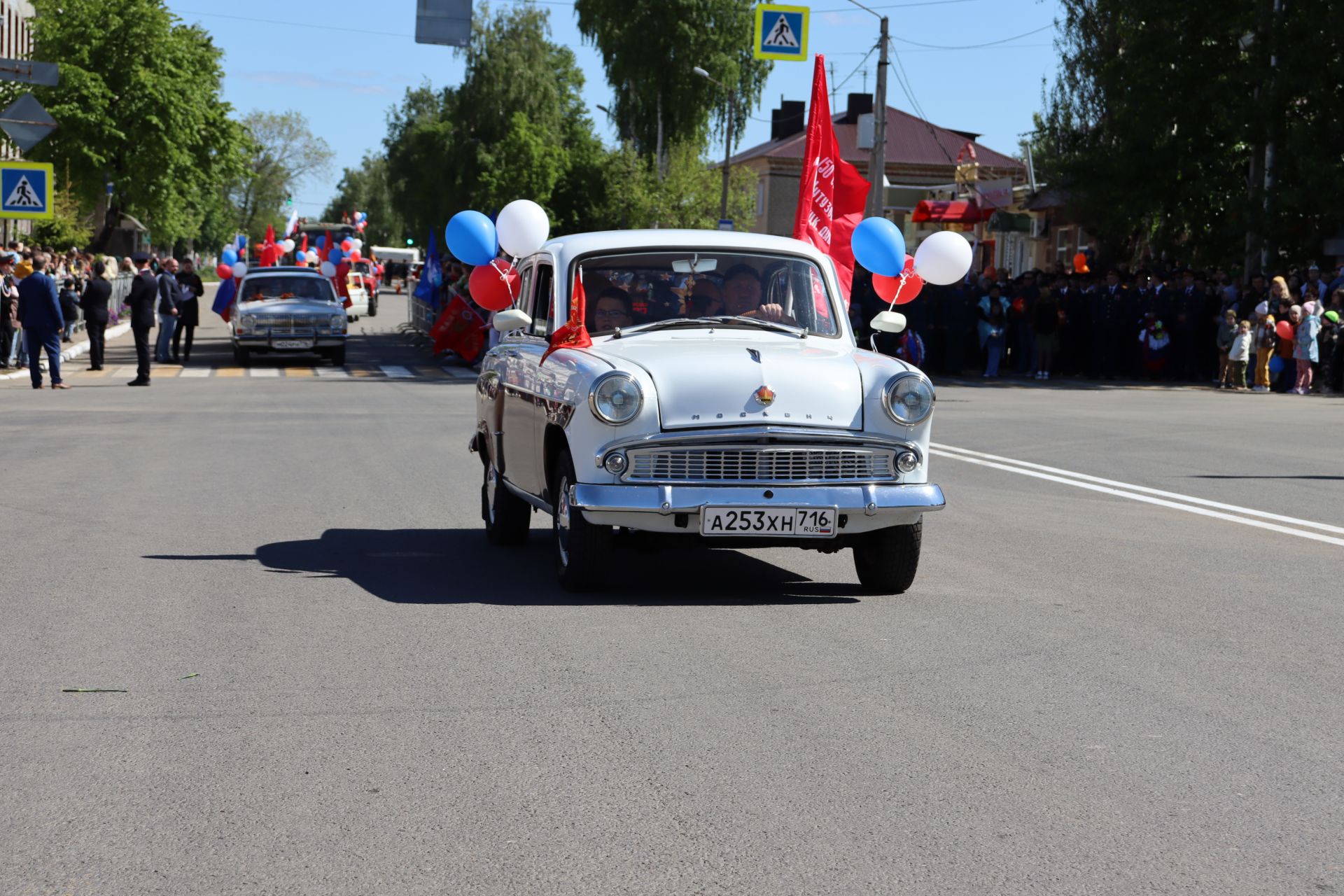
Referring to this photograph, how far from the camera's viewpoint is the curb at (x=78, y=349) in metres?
28.2

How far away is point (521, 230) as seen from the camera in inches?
431

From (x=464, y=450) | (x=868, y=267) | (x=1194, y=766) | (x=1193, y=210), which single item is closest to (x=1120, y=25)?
(x=1193, y=210)

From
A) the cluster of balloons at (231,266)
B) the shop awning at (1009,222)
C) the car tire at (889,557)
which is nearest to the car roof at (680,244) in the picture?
the car tire at (889,557)

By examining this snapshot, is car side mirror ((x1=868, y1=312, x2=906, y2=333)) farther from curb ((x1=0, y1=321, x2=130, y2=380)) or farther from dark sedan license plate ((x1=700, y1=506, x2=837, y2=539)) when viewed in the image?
curb ((x1=0, y1=321, x2=130, y2=380))

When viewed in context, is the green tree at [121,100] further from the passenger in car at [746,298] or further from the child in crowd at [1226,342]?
the passenger in car at [746,298]

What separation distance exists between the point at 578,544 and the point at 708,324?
1537 millimetres

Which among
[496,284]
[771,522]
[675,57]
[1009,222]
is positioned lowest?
[771,522]

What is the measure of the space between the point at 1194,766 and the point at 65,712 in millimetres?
3678

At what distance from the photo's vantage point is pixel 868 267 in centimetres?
1119

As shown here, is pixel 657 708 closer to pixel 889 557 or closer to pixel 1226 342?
pixel 889 557

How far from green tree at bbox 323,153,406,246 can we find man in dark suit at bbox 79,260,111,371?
104844 millimetres

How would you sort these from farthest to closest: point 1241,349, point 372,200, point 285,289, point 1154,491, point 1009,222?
1. point 372,200
2. point 1009,222
3. point 285,289
4. point 1241,349
5. point 1154,491

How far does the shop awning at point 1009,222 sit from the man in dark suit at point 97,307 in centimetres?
2743

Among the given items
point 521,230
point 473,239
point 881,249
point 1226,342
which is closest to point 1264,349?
point 1226,342
